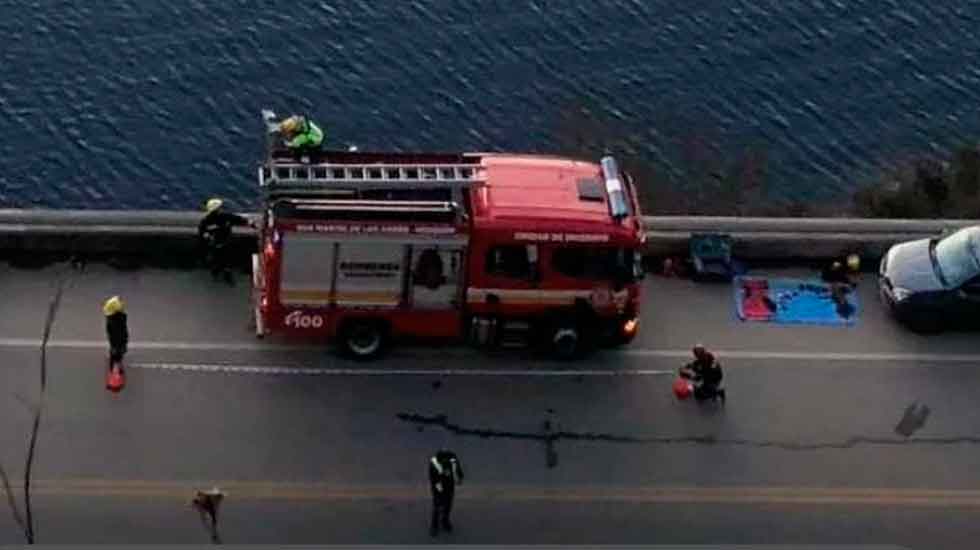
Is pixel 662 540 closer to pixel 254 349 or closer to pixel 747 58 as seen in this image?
pixel 254 349

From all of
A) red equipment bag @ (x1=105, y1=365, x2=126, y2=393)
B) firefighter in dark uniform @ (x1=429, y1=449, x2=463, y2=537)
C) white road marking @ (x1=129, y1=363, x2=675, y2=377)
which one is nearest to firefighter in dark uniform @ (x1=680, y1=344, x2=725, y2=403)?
white road marking @ (x1=129, y1=363, x2=675, y2=377)

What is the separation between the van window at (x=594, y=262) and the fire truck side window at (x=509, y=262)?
35cm

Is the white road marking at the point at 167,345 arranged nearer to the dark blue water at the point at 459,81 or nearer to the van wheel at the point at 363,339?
the van wheel at the point at 363,339

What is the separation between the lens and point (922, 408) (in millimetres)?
23703

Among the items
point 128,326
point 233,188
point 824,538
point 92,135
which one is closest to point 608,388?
point 824,538

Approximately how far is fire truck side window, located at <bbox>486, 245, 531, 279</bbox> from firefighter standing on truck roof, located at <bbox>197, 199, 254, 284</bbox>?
3.80m

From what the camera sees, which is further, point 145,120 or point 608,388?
point 145,120

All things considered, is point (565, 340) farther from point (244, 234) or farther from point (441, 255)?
point (244, 234)

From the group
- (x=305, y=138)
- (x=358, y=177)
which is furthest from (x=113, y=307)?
(x=358, y=177)

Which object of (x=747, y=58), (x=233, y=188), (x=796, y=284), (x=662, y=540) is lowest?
(x=662, y=540)

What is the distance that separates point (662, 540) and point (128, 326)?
292 inches

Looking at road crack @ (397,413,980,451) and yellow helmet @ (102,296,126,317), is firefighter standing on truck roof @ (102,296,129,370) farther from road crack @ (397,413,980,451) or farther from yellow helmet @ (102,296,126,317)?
road crack @ (397,413,980,451)

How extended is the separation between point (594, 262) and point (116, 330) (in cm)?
577

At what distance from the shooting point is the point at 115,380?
23.2 meters
